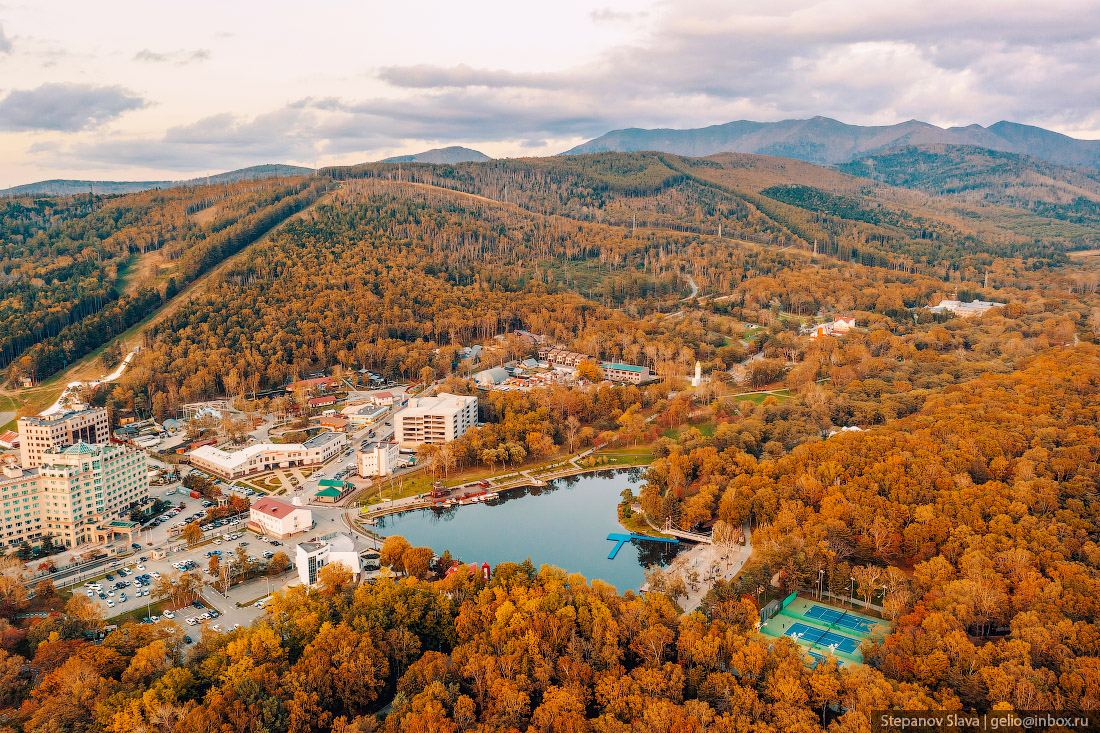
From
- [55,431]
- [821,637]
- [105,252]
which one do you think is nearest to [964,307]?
[821,637]

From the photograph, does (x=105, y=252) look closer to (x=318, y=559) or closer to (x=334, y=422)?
(x=334, y=422)

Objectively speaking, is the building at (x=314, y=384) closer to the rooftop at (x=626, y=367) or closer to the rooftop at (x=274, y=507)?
the rooftop at (x=274, y=507)

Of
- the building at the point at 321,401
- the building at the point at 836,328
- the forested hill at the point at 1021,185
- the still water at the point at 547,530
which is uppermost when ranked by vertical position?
the forested hill at the point at 1021,185

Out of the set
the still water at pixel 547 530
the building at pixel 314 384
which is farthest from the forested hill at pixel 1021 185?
the building at pixel 314 384

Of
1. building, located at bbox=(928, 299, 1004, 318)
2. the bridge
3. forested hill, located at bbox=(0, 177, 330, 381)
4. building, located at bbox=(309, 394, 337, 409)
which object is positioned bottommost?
the bridge

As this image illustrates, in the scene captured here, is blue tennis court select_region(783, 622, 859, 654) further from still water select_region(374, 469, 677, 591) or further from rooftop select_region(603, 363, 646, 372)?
rooftop select_region(603, 363, 646, 372)

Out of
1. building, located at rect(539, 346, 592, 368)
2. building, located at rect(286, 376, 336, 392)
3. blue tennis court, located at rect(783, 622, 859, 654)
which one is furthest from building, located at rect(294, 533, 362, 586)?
building, located at rect(539, 346, 592, 368)

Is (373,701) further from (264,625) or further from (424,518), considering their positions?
(424,518)
